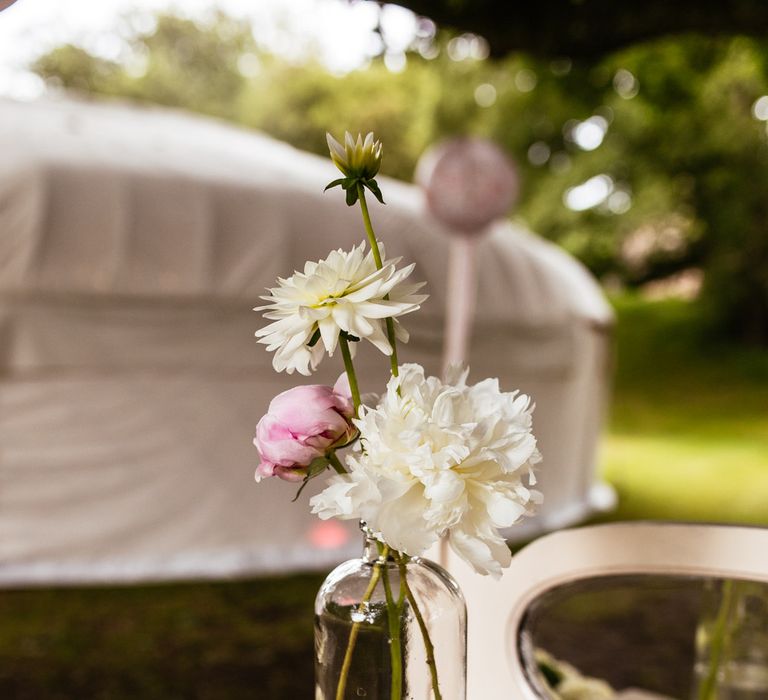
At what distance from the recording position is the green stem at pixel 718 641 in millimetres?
1015

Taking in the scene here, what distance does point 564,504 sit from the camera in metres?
5.29

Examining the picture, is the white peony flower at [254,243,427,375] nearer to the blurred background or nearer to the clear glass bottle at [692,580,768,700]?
the clear glass bottle at [692,580,768,700]

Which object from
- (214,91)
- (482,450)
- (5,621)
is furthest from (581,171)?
(482,450)

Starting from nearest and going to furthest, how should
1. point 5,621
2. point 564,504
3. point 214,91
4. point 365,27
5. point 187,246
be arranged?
point 365,27 < point 5,621 < point 187,246 < point 564,504 < point 214,91

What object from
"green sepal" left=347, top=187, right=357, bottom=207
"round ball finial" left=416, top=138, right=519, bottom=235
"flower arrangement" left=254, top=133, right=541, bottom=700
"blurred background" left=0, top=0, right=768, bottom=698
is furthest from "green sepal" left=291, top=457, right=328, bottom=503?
"round ball finial" left=416, top=138, right=519, bottom=235

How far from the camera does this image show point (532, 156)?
39.3ft

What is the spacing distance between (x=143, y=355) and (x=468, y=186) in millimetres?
1637

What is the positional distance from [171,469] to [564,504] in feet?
8.10

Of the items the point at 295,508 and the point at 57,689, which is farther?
the point at 295,508

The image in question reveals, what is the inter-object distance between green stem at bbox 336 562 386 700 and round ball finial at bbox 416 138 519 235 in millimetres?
3691

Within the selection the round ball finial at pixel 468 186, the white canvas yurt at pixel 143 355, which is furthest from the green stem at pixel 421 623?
the round ball finial at pixel 468 186

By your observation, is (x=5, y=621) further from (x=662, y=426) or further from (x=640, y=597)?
(x=662, y=426)

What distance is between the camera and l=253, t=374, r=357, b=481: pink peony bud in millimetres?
539

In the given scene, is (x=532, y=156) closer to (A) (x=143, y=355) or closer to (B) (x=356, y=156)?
(A) (x=143, y=355)
